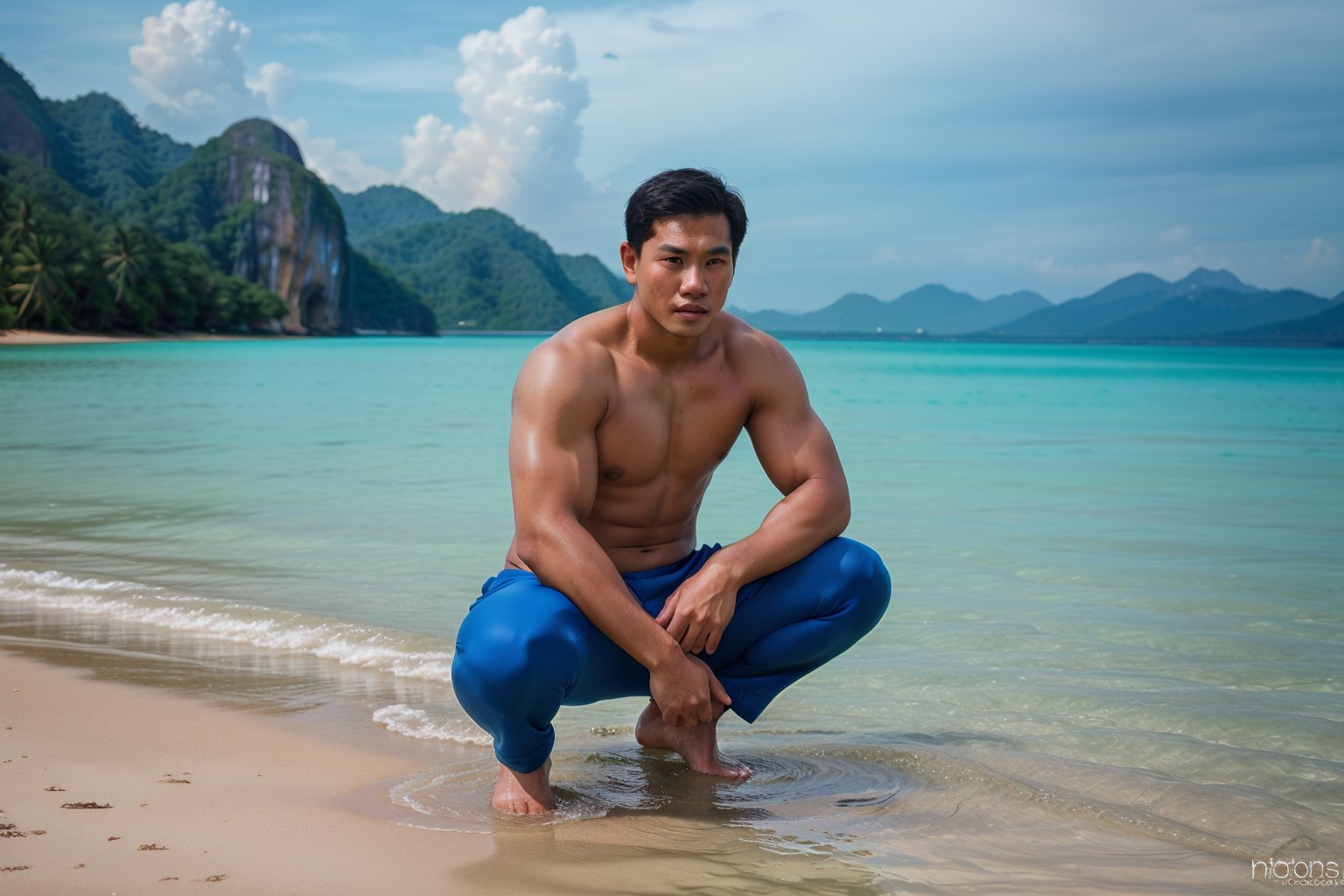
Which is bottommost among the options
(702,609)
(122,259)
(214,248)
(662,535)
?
(702,609)

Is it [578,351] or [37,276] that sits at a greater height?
[37,276]

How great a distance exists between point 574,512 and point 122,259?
2790 inches

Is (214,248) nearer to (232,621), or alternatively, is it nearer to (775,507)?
(232,621)

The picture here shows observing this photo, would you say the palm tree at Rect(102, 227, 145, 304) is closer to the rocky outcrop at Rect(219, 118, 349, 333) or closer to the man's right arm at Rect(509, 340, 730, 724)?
the rocky outcrop at Rect(219, 118, 349, 333)

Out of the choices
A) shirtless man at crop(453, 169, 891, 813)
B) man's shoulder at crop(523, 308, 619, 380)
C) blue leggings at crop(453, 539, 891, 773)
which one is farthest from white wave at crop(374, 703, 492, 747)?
man's shoulder at crop(523, 308, 619, 380)

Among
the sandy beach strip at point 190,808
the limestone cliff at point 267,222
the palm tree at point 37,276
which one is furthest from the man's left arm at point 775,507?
the limestone cliff at point 267,222

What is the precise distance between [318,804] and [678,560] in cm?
102

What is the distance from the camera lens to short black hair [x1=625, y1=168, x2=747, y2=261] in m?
2.75

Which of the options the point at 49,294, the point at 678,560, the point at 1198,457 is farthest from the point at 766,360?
the point at 49,294

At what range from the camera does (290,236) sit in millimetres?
123312

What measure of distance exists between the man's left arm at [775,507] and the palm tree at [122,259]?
229 feet

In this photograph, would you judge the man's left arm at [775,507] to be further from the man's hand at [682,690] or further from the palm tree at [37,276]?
the palm tree at [37,276]

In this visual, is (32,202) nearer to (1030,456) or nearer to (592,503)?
Result: (1030,456)

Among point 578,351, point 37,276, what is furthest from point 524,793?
point 37,276
